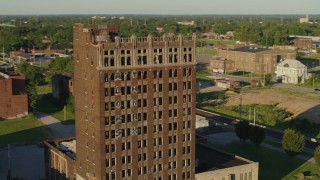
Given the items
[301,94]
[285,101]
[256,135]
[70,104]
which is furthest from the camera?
[301,94]

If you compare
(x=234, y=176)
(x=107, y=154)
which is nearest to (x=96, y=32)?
(x=107, y=154)

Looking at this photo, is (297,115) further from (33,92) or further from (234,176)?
(33,92)

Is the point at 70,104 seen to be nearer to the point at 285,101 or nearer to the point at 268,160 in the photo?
the point at 268,160

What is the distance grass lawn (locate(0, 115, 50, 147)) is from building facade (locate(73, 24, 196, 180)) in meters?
48.8

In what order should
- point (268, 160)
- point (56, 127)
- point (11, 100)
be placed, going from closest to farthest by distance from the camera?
point (268, 160), point (56, 127), point (11, 100)

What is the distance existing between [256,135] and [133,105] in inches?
1966

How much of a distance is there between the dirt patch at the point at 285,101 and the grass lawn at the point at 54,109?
5798cm

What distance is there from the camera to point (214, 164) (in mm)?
92188

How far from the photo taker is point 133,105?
76500mm

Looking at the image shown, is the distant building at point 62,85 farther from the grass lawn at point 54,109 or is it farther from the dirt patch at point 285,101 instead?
the dirt patch at point 285,101

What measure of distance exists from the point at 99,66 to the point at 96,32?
20.4 ft

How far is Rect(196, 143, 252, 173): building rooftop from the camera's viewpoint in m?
90.6

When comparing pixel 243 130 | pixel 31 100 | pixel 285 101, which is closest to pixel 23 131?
pixel 31 100

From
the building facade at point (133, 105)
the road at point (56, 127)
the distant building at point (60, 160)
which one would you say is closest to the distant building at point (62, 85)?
the road at point (56, 127)
